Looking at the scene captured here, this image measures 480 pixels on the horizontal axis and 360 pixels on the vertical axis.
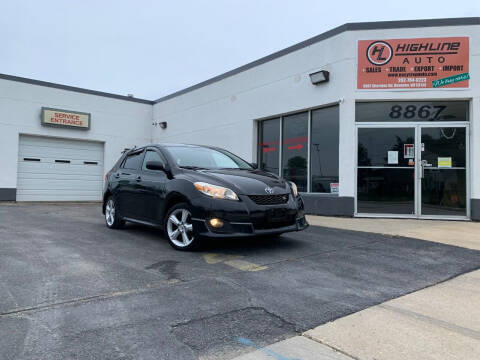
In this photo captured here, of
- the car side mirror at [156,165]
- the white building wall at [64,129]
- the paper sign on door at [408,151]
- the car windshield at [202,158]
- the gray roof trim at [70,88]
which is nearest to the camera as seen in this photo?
the car side mirror at [156,165]

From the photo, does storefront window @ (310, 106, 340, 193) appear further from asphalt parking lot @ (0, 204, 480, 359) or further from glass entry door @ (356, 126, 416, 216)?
asphalt parking lot @ (0, 204, 480, 359)

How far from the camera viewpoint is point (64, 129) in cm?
1492

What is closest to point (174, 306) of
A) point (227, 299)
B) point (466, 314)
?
point (227, 299)

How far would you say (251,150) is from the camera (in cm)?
1195

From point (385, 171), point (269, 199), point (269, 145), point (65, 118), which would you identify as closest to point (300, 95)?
point (269, 145)

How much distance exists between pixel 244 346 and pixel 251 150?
987cm

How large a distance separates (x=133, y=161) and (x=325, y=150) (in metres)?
5.45

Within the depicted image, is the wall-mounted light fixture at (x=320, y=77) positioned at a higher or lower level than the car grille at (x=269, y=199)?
higher

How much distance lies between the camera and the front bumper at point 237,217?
441 cm

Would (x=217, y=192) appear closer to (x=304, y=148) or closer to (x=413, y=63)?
(x=304, y=148)

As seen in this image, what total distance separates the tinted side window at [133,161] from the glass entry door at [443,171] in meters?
6.53

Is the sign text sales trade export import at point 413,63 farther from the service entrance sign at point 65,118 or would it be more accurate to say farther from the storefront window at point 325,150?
the service entrance sign at point 65,118

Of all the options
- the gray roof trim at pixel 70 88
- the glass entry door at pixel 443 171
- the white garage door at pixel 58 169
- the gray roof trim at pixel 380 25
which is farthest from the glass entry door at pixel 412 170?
the white garage door at pixel 58 169

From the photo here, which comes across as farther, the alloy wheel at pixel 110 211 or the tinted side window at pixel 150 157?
the alloy wheel at pixel 110 211
